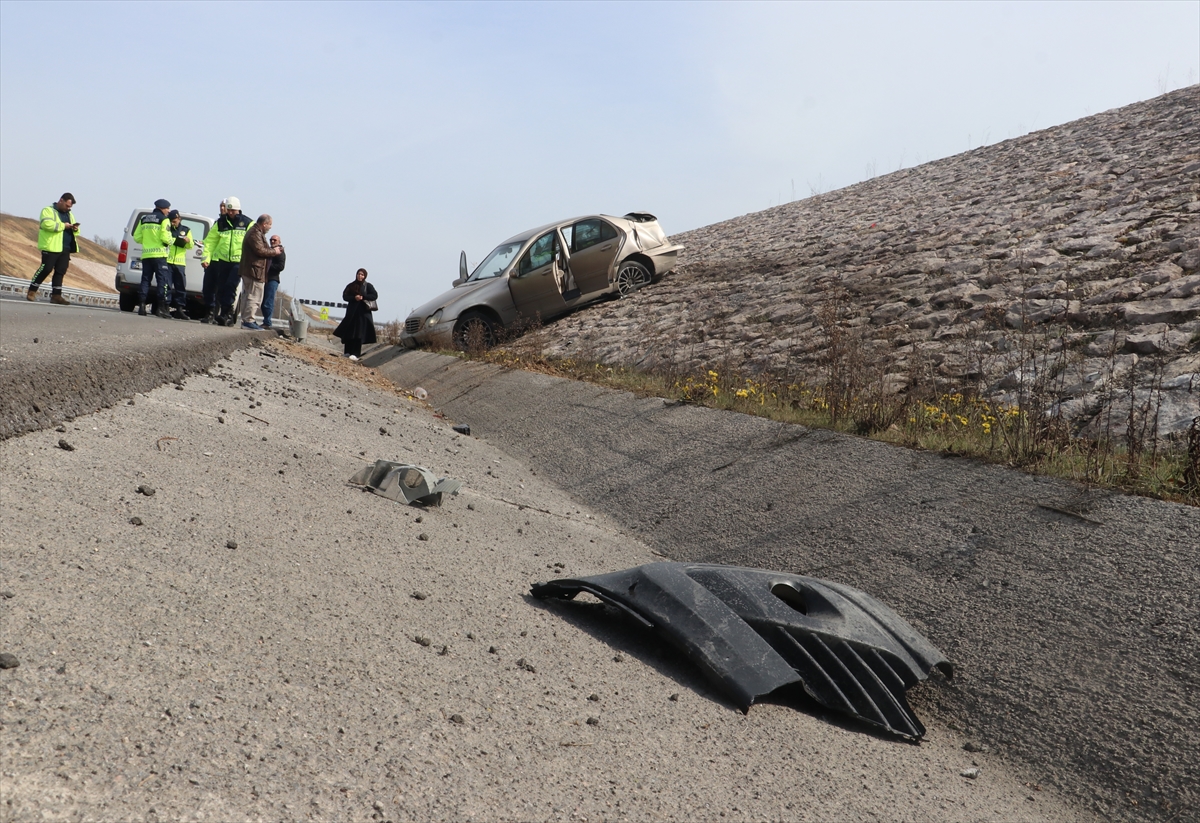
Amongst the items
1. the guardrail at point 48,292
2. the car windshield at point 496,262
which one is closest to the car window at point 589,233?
the car windshield at point 496,262

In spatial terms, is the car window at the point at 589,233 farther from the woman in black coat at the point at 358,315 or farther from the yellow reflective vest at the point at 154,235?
the yellow reflective vest at the point at 154,235

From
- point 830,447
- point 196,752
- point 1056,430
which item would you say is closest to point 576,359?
point 830,447

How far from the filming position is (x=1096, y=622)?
4.31 meters

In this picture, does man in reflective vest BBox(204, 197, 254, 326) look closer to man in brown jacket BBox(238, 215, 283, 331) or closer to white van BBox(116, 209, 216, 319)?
man in brown jacket BBox(238, 215, 283, 331)

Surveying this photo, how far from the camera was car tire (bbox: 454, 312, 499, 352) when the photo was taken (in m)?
16.3

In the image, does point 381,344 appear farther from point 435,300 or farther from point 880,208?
point 880,208

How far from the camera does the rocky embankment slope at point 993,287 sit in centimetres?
825

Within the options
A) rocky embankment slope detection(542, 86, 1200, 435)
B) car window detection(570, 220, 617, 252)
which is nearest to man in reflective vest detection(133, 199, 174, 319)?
rocky embankment slope detection(542, 86, 1200, 435)

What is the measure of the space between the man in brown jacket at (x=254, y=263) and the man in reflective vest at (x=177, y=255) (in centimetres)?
101

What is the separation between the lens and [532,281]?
1773 cm

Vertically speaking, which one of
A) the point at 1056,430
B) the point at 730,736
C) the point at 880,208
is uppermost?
the point at 880,208

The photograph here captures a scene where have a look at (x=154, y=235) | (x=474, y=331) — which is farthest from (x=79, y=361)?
(x=474, y=331)

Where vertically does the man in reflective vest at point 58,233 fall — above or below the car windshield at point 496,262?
below

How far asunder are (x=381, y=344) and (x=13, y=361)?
15231 mm
